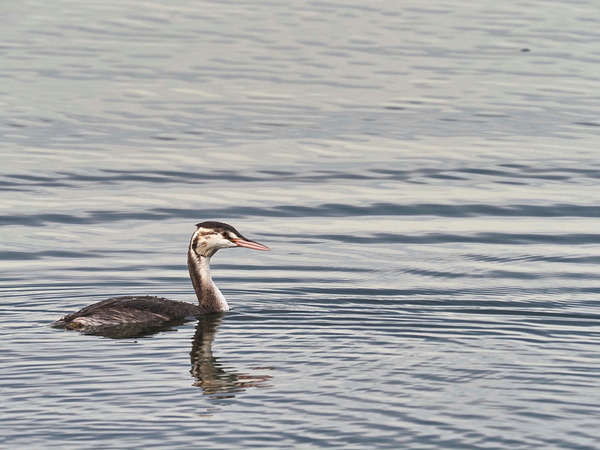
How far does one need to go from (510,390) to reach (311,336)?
2460 millimetres

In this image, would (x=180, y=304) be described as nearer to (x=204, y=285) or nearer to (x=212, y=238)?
(x=204, y=285)

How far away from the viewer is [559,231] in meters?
18.6

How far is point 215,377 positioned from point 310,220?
7.91m

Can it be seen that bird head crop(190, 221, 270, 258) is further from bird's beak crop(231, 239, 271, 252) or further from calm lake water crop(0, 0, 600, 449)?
calm lake water crop(0, 0, 600, 449)

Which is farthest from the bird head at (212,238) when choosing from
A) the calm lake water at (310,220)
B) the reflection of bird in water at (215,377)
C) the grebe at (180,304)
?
the reflection of bird in water at (215,377)

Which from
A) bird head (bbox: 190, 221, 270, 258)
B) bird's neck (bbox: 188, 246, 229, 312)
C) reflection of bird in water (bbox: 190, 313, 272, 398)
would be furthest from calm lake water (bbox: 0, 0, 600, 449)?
bird head (bbox: 190, 221, 270, 258)

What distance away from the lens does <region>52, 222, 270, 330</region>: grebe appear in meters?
13.5

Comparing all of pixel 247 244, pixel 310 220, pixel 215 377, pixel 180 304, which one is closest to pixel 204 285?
pixel 180 304

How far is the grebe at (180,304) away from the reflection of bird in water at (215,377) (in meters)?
1.05

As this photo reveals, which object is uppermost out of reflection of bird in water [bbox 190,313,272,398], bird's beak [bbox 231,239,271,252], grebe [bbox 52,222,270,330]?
bird's beak [bbox 231,239,271,252]

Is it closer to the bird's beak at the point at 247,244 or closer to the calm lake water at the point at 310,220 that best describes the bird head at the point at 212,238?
the bird's beak at the point at 247,244

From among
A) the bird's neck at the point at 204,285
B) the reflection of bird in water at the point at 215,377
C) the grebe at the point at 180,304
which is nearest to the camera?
the reflection of bird in water at the point at 215,377

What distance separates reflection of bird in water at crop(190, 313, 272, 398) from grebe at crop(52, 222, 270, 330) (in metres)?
1.05

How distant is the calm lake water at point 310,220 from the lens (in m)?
10.5
